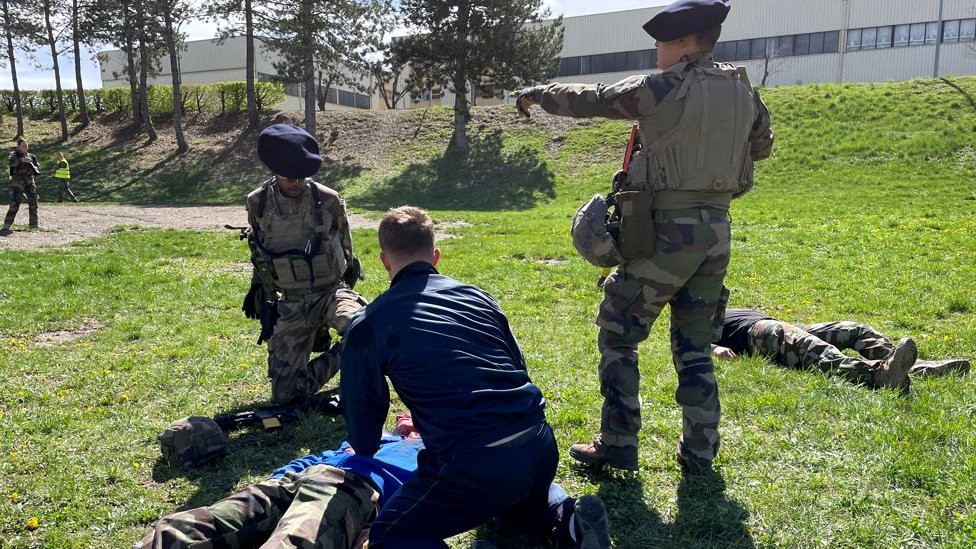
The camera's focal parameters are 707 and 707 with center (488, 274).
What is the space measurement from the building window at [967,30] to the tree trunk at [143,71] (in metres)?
42.7

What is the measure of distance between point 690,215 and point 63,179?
27.1 m

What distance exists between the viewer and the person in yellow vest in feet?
79.4

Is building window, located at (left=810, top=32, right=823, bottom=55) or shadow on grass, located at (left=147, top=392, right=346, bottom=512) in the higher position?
building window, located at (left=810, top=32, right=823, bottom=55)

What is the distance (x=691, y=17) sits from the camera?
11.4 ft

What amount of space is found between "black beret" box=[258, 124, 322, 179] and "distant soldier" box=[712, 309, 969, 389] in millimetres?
3152

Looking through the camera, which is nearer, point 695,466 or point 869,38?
point 695,466

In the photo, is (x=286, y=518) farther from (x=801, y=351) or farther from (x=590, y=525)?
(x=801, y=351)

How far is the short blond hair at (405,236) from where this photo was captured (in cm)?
304

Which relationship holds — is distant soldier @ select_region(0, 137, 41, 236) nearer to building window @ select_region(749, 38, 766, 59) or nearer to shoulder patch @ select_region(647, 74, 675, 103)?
shoulder patch @ select_region(647, 74, 675, 103)

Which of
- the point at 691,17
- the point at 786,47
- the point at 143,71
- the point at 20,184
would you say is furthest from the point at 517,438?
the point at 786,47

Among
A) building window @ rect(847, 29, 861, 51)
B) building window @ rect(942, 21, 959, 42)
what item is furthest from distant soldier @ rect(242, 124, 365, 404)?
building window @ rect(942, 21, 959, 42)

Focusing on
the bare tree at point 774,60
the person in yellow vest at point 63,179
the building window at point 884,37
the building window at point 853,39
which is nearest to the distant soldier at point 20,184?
the person in yellow vest at point 63,179

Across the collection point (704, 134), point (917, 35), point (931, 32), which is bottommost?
point (704, 134)

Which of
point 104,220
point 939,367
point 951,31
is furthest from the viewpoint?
point 951,31
